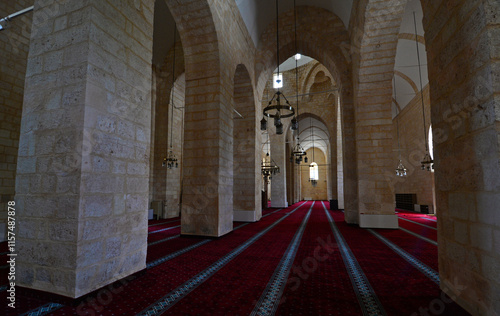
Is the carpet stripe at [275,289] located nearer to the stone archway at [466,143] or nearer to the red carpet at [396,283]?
the red carpet at [396,283]

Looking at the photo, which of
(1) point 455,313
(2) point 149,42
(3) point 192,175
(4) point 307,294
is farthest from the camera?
(3) point 192,175

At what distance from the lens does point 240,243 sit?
4035 mm

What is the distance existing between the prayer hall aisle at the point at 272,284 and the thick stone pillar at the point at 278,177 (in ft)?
30.4

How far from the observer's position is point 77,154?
192 centimetres

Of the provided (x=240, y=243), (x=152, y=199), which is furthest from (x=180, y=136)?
(x=240, y=243)

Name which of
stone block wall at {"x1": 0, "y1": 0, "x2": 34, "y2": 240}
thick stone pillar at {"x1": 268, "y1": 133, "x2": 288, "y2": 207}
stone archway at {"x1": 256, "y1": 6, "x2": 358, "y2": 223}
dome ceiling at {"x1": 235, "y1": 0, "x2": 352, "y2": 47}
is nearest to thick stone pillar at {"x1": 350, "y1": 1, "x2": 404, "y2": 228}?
stone archway at {"x1": 256, "y1": 6, "x2": 358, "y2": 223}

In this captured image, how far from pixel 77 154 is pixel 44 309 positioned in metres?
1.08

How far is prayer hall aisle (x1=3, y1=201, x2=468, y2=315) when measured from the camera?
71.4 inches

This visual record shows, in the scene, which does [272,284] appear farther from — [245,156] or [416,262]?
[245,156]

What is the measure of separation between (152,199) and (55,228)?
6199 millimetres

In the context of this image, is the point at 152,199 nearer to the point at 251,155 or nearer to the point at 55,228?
the point at 251,155

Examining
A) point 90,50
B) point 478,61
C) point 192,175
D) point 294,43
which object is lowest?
point 192,175

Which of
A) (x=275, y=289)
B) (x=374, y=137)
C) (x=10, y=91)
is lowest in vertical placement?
(x=275, y=289)

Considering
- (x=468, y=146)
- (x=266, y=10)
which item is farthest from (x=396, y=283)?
(x=266, y=10)
